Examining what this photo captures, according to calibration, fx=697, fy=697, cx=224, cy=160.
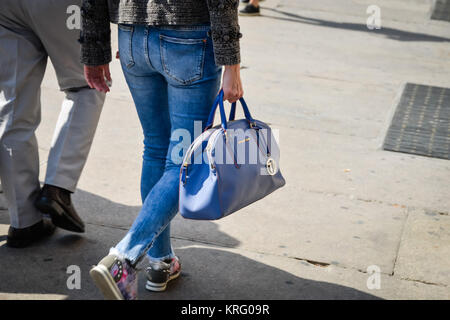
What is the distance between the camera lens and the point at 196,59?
2617 millimetres

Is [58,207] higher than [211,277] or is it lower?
higher

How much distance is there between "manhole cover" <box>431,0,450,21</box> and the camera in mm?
11272

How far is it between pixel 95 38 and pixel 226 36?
63cm

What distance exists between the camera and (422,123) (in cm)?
594

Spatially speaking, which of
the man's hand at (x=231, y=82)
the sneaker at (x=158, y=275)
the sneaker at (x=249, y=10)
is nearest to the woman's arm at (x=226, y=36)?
the man's hand at (x=231, y=82)

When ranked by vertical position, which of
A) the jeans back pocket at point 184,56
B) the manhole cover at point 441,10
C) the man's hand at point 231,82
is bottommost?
the manhole cover at point 441,10

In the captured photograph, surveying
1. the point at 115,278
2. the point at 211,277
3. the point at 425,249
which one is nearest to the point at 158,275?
the point at 211,277

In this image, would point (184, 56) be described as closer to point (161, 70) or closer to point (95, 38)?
point (161, 70)

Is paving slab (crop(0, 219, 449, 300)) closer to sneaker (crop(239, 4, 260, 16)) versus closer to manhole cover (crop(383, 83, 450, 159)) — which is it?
manhole cover (crop(383, 83, 450, 159))

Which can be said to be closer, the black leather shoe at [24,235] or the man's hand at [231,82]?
the man's hand at [231,82]

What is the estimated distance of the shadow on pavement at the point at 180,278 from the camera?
3.19 m

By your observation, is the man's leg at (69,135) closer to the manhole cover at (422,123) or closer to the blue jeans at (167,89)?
the blue jeans at (167,89)

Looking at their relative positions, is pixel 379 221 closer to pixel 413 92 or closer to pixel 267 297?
pixel 267 297

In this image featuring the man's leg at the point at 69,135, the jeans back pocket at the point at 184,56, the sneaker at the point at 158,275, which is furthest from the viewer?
the man's leg at the point at 69,135
